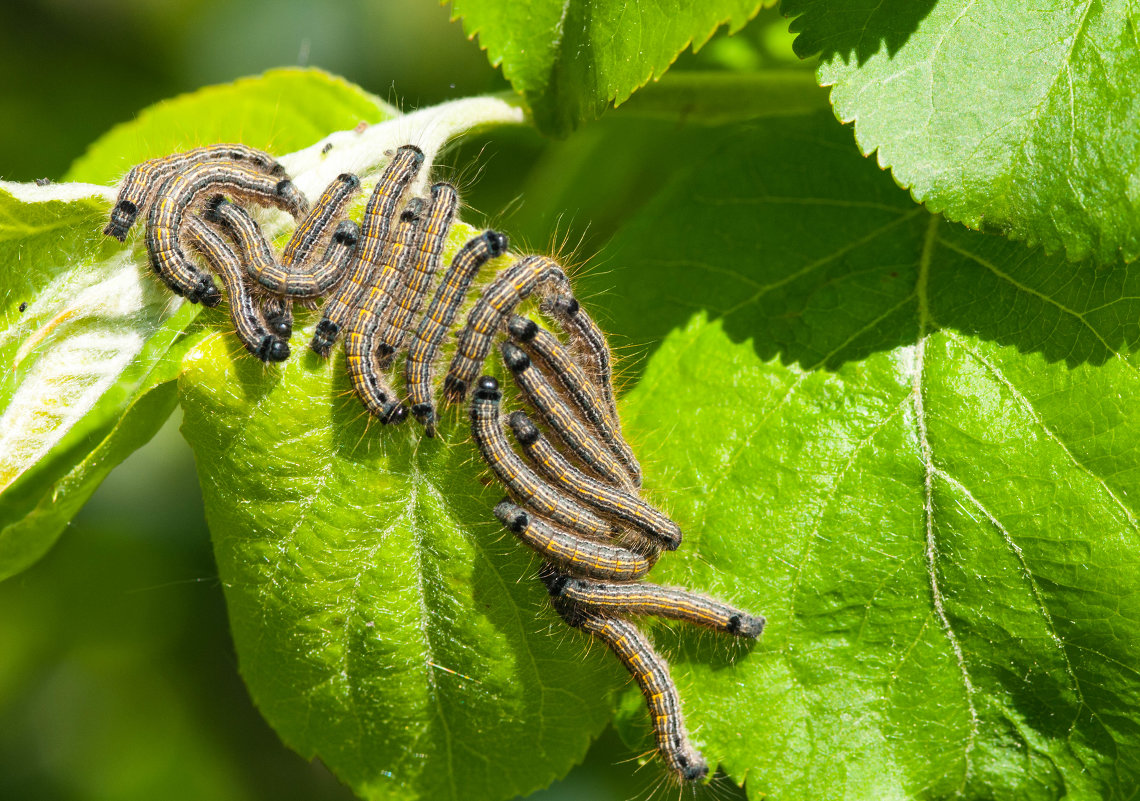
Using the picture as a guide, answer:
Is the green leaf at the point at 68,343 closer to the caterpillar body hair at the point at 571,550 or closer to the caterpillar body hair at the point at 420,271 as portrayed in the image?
the caterpillar body hair at the point at 420,271

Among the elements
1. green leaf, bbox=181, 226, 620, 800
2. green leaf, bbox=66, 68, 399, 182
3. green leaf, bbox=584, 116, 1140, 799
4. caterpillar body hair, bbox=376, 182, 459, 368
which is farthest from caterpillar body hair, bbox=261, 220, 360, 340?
green leaf, bbox=66, 68, 399, 182

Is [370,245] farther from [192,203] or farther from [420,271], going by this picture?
[192,203]

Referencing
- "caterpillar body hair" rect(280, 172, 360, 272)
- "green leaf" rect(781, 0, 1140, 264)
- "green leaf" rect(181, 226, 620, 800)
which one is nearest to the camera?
"green leaf" rect(781, 0, 1140, 264)

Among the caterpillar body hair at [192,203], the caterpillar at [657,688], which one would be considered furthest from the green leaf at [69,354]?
the caterpillar at [657,688]

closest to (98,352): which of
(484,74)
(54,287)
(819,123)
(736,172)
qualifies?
(54,287)

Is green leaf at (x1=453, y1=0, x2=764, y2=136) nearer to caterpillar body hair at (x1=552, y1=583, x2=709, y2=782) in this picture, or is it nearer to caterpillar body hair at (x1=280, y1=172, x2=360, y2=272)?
caterpillar body hair at (x1=280, y1=172, x2=360, y2=272)

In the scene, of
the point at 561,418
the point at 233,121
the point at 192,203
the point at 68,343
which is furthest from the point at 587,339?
the point at 233,121
